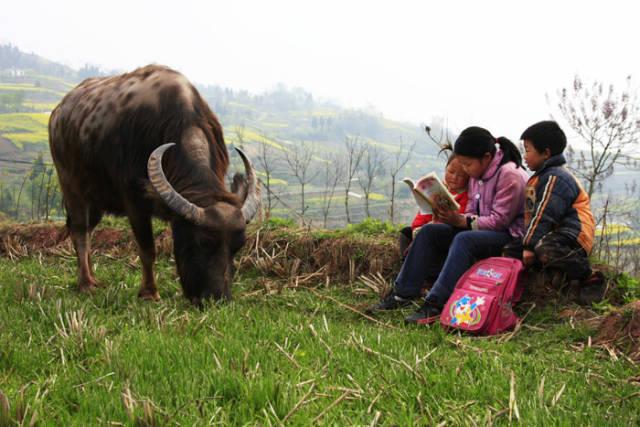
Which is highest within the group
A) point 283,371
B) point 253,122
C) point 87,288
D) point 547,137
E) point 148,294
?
point 547,137

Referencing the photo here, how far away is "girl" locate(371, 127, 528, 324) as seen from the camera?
4.94 meters

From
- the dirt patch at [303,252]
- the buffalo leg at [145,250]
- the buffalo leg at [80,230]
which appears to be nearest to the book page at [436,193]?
the dirt patch at [303,252]

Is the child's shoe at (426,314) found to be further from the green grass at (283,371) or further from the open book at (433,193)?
the open book at (433,193)

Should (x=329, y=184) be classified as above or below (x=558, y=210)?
below

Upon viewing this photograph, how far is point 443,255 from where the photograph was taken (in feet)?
17.9

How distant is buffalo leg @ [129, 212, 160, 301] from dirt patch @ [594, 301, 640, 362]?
13.3 ft

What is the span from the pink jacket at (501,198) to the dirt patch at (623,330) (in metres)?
1.04

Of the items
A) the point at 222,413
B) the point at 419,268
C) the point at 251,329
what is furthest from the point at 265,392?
the point at 419,268

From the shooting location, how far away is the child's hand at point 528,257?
475 centimetres

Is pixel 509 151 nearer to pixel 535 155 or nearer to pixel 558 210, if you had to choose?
pixel 535 155

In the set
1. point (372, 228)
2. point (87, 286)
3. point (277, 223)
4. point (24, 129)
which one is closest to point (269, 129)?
point (24, 129)

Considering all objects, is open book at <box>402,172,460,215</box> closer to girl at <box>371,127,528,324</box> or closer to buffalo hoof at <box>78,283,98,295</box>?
girl at <box>371,127,528,324</box>

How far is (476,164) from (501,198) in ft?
1.25

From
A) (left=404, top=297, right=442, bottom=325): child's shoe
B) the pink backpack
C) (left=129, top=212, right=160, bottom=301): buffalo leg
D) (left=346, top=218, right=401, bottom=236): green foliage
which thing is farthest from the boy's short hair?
(left=129, top=212, right=160, bottom=301): buffalo leg
